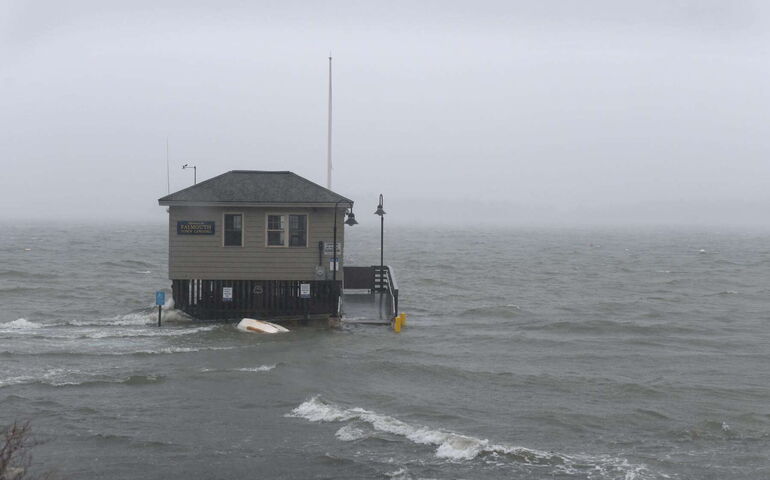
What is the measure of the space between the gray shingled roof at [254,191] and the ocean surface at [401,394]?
3884 mm

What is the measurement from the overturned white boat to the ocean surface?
267 mm

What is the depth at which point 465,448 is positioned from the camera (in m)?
14.1

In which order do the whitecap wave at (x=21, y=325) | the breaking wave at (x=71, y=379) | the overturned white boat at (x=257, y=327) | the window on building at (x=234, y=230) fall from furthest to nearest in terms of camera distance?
the whitecap wave at (x=21, y=325), the window on building at (x=234, y=230), the overturned white boat at (x=257, y=327), the breaking wave at (x=71, y=379)

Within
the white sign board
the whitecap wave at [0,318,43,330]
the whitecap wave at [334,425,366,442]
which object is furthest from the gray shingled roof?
the whitecap wave at [334,425,366,442]

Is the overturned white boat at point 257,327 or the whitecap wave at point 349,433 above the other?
the overturned white boat at point 257,327

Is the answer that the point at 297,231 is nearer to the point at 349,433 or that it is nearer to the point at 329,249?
the point at 329,249

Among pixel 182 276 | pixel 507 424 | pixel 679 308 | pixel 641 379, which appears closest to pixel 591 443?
pixel 507 424

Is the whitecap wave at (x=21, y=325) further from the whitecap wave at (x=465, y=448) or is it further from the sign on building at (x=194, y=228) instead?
the whitecap wave at (x=465, y=448)

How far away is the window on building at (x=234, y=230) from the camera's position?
1006 inches

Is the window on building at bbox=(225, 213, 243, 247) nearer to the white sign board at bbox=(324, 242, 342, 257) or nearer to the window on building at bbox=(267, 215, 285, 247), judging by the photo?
the window on building at bbox=(267, 215, 285, 247)

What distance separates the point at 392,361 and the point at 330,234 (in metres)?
5.33

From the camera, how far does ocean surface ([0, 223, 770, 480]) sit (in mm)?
13602

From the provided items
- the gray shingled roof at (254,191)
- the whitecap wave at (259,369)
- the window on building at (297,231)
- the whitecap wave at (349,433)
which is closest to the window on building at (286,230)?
the window on building at (297,231)

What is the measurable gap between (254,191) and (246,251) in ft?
6.01
